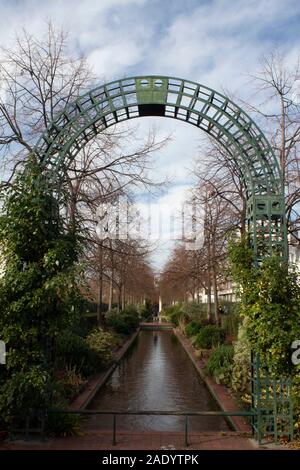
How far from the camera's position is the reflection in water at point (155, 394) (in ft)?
29.2

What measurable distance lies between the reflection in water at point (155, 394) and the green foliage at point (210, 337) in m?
0.96

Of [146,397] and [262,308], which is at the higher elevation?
[262,308]

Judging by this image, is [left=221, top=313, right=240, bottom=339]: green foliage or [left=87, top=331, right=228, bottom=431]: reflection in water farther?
[left=221, top=313, right=240, bottom=339]: green foliage

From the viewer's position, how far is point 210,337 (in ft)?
57.9

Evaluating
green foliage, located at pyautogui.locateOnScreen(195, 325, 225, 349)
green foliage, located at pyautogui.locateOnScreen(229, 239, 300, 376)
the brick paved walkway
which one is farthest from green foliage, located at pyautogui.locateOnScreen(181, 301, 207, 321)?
green foliage, located at pyautogui.locateOnScreen(229, 239, 300, 376)

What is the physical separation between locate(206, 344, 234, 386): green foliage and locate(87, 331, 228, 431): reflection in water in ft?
1.88

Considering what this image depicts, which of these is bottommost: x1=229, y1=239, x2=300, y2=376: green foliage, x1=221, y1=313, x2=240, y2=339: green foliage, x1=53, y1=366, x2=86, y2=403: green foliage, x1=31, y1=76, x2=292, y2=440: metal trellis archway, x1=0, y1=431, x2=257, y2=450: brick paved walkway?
x1=0, y1=431, x2=257, y2=450: brick paved walkway

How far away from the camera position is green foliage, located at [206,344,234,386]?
1169 cm

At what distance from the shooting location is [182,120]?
8078mm

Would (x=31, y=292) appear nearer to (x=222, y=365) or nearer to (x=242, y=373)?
(x=242, y=373)

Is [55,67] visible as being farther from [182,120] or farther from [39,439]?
[39,439]

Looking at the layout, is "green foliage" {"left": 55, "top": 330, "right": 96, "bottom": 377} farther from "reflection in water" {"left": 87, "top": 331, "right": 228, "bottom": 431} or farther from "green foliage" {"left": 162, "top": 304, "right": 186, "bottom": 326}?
"green foliage" {"left": 162, "top": 304, "right": 186, "bottom": 326}
